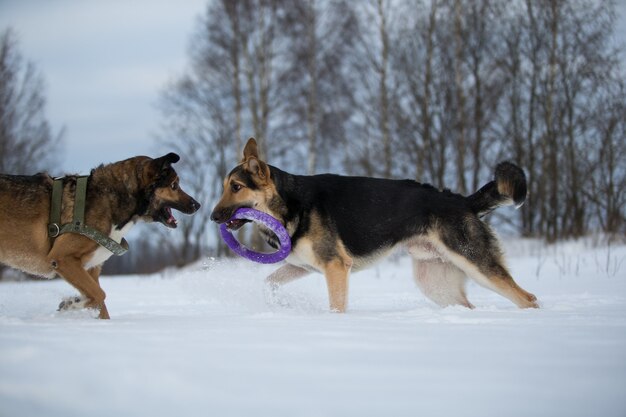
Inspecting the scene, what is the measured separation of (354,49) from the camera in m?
19.1

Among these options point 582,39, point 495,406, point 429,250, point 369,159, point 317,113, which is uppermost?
point 582,39

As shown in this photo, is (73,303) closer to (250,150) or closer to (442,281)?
(250,150)

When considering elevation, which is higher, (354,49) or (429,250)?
(354,49)

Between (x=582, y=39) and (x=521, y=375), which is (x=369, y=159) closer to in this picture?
(x=582, y=39)

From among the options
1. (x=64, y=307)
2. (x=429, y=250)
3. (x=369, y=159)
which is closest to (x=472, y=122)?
(x=369, y=159)

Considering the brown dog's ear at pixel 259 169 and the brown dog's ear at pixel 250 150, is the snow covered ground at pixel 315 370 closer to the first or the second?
the brown dog's ear at pixel 259 169

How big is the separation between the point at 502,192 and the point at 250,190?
2703mm

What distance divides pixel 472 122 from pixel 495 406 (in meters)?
17.5

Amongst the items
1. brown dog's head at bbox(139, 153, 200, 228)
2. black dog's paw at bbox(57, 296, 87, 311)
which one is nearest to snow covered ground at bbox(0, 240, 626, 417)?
black dog's paw at bbox(57, 296, 87, 311)

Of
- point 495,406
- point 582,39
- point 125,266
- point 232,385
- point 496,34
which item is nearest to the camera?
point 495,406

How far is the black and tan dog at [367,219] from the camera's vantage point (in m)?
5.54

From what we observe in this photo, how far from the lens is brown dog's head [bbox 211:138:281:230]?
5.62 metres

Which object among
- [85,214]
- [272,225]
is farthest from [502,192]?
[85,214]

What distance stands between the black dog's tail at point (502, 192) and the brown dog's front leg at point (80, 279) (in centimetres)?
383
